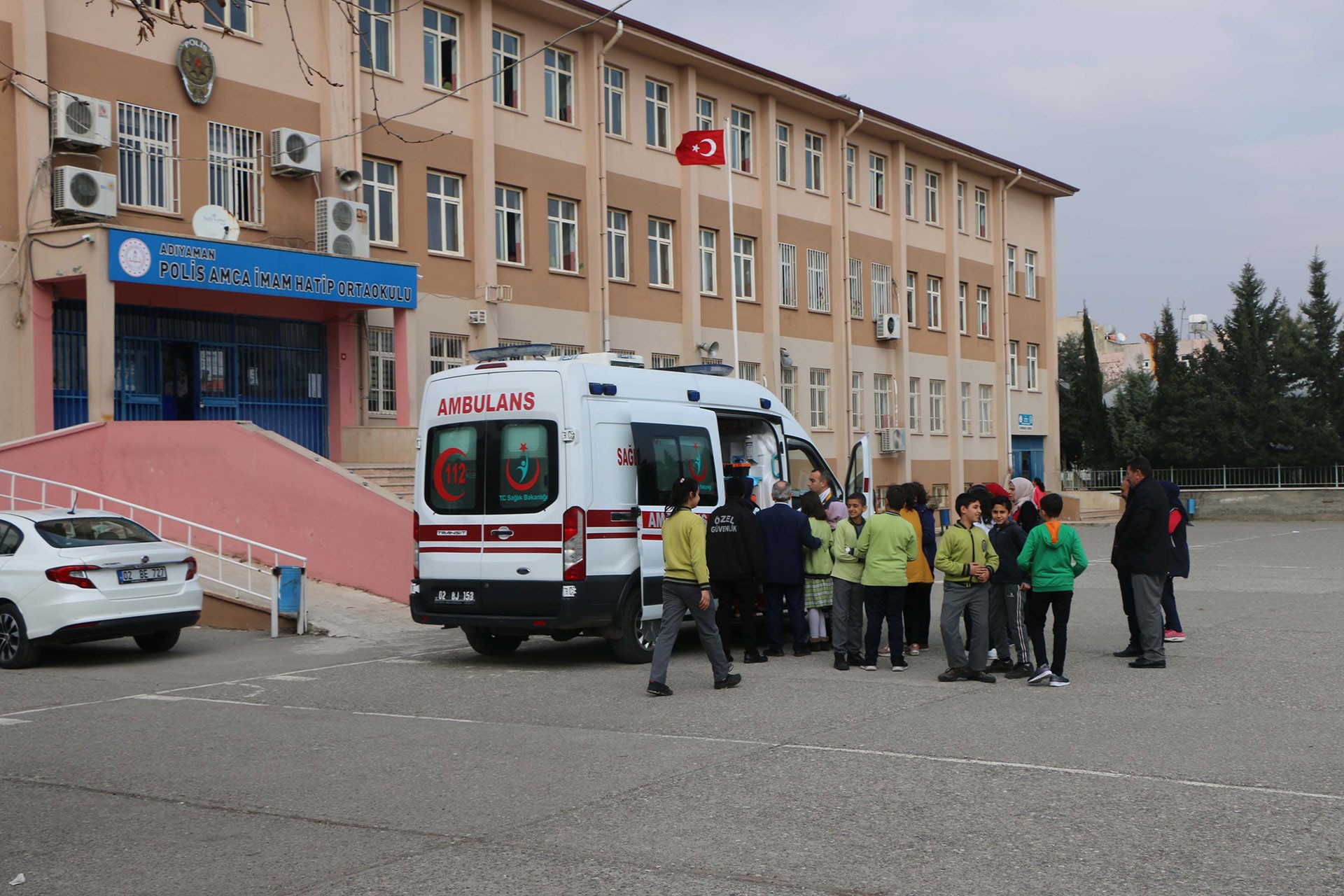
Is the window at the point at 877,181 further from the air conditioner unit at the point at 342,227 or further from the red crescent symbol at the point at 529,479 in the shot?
the red crescent symbol at the point at 529,479

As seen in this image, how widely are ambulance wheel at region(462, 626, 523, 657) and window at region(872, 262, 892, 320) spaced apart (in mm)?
28250

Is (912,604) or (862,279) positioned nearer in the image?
(912,604)

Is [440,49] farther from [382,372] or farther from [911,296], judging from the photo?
[911,296]

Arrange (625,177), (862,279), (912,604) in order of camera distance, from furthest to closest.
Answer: (862,279) → (625,177) → (912,604)

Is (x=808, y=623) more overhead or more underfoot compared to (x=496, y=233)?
more underfoot

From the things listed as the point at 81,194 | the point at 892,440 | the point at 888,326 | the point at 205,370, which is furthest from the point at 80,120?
the point at 892,440

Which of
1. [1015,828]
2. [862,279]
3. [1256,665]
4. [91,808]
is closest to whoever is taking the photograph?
[1015,828]

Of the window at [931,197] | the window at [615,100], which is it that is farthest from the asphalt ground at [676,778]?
the window at [931,197]

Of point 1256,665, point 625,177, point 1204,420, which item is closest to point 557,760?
point 1256,665

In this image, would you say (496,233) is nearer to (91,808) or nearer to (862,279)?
(862,279)

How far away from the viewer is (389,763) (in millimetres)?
8086

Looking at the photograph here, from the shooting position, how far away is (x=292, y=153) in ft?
77.0

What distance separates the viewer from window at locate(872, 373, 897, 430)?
40281mm

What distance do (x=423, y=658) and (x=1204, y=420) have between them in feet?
170
